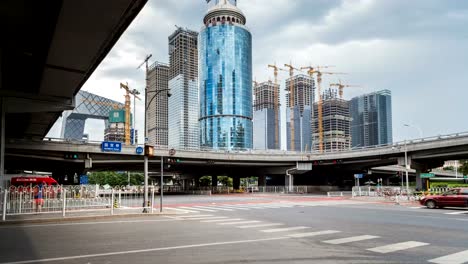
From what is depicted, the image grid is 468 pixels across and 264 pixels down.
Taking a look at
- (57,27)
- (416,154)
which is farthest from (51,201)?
(416,154)

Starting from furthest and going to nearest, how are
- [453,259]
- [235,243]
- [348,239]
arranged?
[348,239] < [235,243] < [453,259]

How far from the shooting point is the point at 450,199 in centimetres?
2600

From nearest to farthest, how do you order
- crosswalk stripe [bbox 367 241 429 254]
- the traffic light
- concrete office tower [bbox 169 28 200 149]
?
crosswalk stripe [bbox 367 241 429 254], the traffic light, concrete office tower [bbox 169 28 200 149]

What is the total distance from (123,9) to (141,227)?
338 inches

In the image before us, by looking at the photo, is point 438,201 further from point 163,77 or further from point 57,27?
point 163,77

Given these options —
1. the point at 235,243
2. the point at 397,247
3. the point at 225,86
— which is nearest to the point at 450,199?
the point at 397,247

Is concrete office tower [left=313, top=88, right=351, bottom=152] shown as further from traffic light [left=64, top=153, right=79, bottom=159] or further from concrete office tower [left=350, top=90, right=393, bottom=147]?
traffic light [left=64, top=153, right=79, bottom=159]

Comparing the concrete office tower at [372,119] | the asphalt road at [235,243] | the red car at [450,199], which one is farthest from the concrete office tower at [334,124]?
the asphalt road at [235,243]

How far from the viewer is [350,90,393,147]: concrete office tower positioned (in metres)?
157

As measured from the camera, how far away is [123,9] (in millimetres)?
12891

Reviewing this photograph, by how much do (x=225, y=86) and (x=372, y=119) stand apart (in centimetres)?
6878

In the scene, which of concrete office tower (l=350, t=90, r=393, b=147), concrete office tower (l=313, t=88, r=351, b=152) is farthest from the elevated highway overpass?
concrete office tower (l=350, t=90, r=393, b=147)

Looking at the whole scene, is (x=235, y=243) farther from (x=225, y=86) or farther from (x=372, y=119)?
(x=372, y=119)

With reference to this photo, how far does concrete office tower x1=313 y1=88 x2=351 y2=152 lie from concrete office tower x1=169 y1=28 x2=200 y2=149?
184 ft
